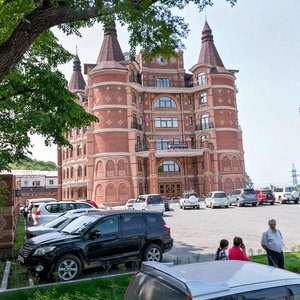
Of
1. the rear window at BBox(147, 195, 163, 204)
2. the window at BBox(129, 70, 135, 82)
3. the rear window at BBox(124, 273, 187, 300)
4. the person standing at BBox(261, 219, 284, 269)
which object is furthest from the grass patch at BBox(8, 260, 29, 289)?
the window at BBox(129, 70, 135, 82)

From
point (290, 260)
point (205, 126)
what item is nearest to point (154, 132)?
point (205, 126)

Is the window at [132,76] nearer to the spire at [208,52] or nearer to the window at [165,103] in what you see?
the window at [165,103]

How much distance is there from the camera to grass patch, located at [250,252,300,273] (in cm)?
833

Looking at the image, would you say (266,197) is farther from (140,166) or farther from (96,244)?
(96,244)

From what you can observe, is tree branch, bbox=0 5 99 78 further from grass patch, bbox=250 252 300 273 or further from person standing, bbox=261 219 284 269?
grass patch, bbox=250 252 300 273

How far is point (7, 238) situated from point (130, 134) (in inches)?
1285

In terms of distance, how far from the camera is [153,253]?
30.8ft

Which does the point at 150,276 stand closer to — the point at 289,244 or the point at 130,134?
the point at 289,244

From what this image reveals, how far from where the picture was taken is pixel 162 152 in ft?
143

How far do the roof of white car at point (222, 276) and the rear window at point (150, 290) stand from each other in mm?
105

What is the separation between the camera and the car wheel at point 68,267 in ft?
25.7

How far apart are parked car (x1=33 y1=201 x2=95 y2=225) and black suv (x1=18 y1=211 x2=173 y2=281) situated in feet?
23.3

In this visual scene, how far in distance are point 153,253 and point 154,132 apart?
39.0 m

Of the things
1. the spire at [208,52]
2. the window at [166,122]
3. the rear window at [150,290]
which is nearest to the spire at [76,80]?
the window at [166,122]
